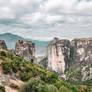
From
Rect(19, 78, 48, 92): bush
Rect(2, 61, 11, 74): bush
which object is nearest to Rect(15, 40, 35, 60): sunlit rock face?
Rect(2, 61, 11, 74): bush

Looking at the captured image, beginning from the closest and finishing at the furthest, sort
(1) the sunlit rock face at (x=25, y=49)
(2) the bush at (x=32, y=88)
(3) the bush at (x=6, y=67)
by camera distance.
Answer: (2) the bush at (x=32, y=88) < (3) the bush at (x=6, y=67) < (1) the sunlit rock face at (x=25, y=49)

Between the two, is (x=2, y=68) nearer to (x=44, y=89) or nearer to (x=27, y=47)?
(x=44, y=89)

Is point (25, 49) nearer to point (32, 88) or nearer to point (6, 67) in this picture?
point (6, 67)

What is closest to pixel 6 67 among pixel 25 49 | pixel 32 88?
pixel 32 88

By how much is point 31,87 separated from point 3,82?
264 inches

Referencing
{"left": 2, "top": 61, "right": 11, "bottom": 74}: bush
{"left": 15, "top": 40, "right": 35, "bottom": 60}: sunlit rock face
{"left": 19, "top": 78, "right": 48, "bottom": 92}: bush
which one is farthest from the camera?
{"left": 15, "top": 40, "right": 35, "bottom": 60}: sunlit rock face

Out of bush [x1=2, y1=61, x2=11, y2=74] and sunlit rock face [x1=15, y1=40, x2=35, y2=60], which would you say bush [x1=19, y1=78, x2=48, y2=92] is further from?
sunlit rock face [x1=15, y1=40, x2=35, y2=60]

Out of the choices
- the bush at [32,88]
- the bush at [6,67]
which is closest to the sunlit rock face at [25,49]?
the bush at [6,67]

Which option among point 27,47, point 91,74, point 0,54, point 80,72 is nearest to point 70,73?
point 80,72

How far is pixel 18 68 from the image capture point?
62.1 metres

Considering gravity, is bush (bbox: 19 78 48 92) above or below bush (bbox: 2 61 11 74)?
below

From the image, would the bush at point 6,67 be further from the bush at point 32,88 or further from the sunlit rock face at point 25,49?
the sunlit rock face at point 25,49

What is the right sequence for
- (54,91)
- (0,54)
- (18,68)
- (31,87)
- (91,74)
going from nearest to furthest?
1. (31,87)
2. (54,91)
3. (18,68)
4. (0,54)
5. (91,74)

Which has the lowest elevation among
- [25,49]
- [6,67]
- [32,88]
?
[32,88]
